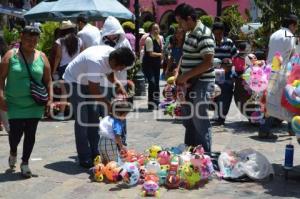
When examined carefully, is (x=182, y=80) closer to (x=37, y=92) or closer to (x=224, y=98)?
(x=37, y=92)

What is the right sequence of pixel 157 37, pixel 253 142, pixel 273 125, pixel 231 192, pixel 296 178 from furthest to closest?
pixel 157 37, pixel 273 125, pixel 253 142, pixel 296 178, pixel 231 192

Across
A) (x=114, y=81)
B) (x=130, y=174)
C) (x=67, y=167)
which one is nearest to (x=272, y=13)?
(x=114, y=81)

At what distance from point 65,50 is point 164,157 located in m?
4.45

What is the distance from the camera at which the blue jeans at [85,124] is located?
20.8 feet

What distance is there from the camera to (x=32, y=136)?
20.0ft

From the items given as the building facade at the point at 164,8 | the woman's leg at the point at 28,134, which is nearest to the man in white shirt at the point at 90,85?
the woman's leg at the point at 28,134

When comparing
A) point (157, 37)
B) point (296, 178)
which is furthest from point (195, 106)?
point (157, 37)

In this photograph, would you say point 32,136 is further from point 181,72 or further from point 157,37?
point 157,37

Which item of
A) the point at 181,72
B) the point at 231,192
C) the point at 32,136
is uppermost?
the point at 181,72

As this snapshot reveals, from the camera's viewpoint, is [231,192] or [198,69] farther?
[198,69]

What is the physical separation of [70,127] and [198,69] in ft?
12.8

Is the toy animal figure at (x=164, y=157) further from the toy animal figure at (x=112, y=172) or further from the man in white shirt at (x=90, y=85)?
the man in white shirt at (x=90, y=85)

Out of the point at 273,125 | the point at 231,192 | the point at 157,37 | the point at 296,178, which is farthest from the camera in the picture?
the point at 157,37

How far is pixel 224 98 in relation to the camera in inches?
380
